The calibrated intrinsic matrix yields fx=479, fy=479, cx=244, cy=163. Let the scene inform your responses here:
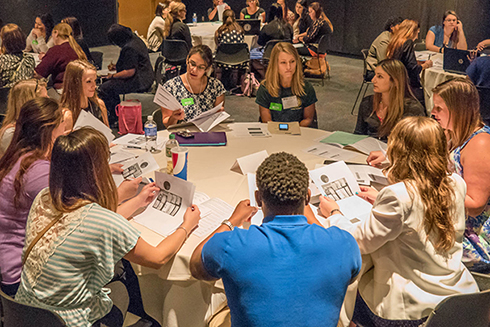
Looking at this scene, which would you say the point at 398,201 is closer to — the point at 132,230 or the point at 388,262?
the point at 388,262

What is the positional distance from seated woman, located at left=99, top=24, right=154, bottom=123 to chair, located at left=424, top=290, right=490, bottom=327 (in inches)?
190

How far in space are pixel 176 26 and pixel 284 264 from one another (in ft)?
22.2

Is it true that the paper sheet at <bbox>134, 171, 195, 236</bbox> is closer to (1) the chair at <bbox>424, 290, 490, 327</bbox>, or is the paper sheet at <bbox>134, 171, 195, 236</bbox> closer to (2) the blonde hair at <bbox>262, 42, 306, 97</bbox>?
(1) the chair at <bbox>424, 290, 490, 327</bbox>

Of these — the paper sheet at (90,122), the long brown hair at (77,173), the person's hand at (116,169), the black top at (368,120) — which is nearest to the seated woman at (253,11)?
the black top at (368,120)

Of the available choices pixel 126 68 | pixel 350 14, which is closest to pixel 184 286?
pixel 126 68

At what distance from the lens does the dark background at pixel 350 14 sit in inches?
350

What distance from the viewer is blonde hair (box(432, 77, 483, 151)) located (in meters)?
2.48

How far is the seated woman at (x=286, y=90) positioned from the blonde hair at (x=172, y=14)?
4220 mm

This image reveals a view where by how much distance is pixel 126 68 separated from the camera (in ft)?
18.9

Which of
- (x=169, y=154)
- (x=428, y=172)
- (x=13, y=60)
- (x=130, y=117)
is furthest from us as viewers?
(x=13, y=60)

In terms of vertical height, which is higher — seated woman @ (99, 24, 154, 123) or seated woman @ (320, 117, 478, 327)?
seated woman @ (320, 117, 478, 327)

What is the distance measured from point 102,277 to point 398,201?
1099mm

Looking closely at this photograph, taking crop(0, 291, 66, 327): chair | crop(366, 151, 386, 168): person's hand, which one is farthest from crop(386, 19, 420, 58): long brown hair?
crop(0, 291, 66, 327): chair

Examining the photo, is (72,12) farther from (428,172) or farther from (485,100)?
(428,172)
